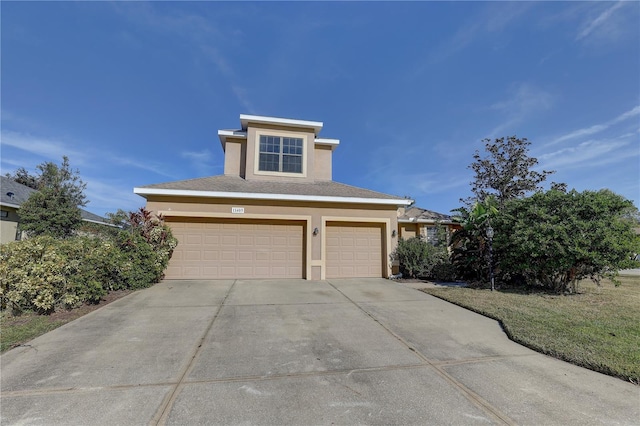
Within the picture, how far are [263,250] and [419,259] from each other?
5.88m

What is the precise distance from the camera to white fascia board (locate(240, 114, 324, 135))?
11.3 meters

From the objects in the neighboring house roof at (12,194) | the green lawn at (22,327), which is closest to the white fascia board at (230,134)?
the green lawn at (22,327)

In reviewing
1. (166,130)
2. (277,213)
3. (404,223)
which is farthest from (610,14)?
(166,130)

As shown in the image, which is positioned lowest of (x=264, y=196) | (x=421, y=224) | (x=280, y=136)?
(x=421, y=224)

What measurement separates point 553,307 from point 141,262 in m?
10.7

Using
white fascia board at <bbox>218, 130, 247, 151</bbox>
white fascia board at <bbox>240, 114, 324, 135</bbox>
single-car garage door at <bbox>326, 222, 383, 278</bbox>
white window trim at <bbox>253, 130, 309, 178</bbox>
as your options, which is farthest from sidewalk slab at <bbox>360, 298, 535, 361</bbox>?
white fascia board at <bbox>218, 130, 247, 151</bbox>

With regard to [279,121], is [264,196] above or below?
below

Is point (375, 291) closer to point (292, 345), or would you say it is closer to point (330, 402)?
point (292, 345)

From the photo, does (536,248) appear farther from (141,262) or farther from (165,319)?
(141,262)

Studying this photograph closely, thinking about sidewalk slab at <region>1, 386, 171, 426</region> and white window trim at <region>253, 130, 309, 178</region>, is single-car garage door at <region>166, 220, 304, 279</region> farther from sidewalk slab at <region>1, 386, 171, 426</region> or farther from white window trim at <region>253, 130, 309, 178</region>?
sidewalk slab at <region>1, 386, 171, 426</region>

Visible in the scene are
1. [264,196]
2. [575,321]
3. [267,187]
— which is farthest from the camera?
[267,187]

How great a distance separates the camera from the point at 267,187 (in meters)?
10.6

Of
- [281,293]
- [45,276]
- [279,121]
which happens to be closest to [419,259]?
[281,293]

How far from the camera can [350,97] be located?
14555 mm
